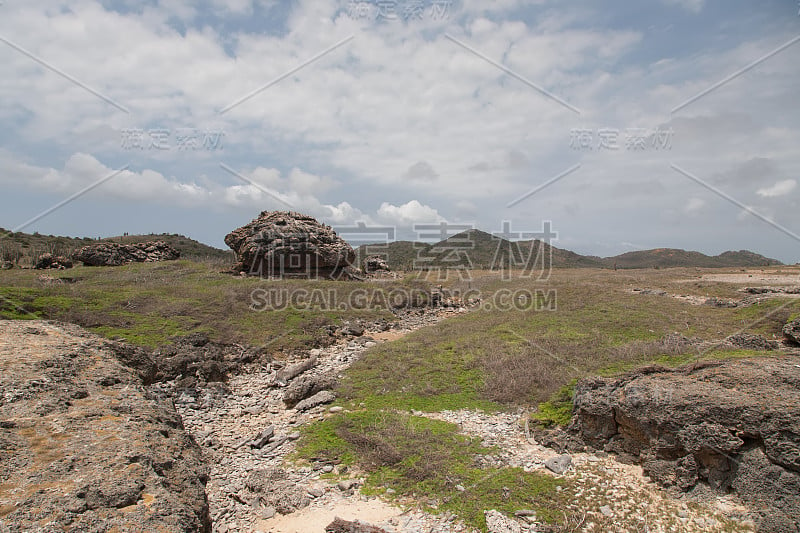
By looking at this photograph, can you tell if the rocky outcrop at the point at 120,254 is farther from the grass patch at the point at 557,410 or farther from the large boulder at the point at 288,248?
the grass patch at the point at 557,410

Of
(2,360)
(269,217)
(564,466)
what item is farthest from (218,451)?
(269,217)

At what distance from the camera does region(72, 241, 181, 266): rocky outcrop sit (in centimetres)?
3086

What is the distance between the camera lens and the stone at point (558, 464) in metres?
6.64

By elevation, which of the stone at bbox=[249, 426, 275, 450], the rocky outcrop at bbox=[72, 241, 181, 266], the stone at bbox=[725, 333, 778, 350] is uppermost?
the rocky outcrop at bbox=[72, 241, 181, 266]

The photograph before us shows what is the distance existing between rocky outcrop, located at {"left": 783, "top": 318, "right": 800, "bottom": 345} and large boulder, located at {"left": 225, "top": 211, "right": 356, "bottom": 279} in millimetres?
27130

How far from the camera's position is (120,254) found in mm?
32344

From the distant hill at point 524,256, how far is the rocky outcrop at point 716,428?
59.8 metres

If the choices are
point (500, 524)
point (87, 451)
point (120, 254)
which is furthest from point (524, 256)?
point (87, 451)

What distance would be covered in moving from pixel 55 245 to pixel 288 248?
1289 inches

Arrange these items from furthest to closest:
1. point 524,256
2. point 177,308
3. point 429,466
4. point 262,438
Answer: point 524,256 → point 177,308 → point 262,438 → point 429,466

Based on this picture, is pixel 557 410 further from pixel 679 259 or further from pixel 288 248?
pixel 679 259

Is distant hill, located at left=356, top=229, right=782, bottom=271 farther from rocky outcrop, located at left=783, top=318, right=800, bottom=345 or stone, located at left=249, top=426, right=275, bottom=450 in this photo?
stone, located at left=249, top=426, right=275, bottom=450

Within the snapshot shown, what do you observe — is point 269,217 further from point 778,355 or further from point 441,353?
point 778,355

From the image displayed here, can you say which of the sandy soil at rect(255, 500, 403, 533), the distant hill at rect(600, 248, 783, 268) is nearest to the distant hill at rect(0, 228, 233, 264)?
the sandy soil at rect(255, 500, 403, 533)
